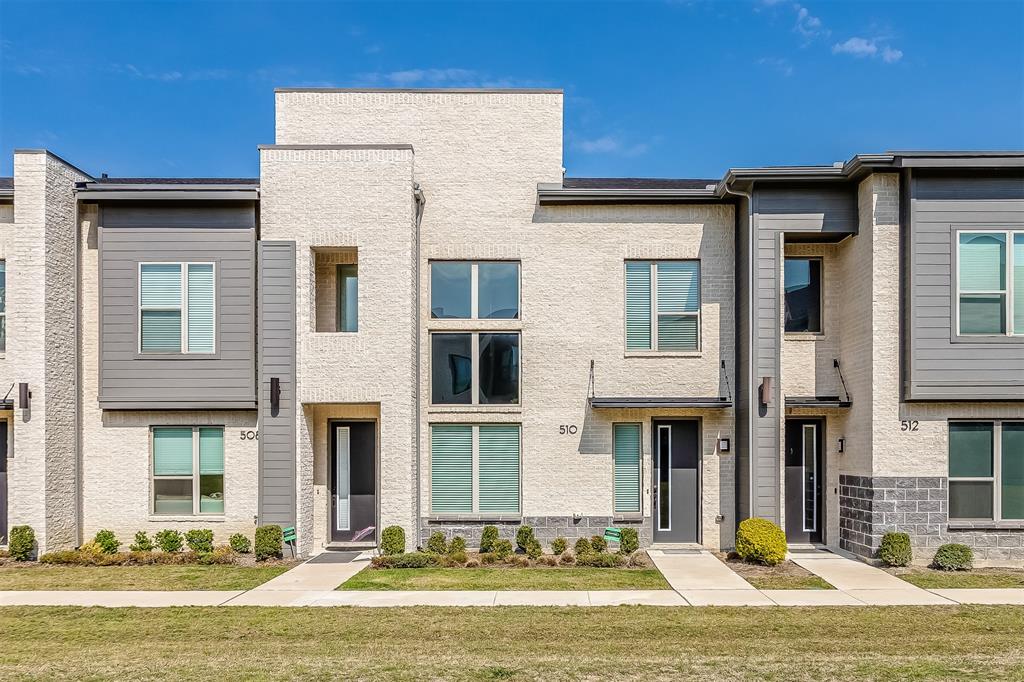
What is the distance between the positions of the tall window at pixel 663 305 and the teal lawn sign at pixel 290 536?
7.10 meters

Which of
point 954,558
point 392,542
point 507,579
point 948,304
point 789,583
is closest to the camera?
point 789,583

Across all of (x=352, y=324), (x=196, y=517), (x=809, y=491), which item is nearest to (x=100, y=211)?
(x=352, y=324)

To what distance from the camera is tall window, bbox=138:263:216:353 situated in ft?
43.0

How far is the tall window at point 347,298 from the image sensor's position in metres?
13.8

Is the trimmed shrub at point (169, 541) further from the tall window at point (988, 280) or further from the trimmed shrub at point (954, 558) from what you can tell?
the tall window at point (988, 280)

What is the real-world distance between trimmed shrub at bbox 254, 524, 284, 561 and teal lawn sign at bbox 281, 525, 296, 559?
0.19 ft

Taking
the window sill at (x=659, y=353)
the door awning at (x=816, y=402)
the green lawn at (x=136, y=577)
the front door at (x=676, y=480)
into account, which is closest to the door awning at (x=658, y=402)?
the front door at (x=676, y=480)

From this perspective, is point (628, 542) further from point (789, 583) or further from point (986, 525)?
point (986, 525)

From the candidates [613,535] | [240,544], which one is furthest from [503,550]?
[240,544]

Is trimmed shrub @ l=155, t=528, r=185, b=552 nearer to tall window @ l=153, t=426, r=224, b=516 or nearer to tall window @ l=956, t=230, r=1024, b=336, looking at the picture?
tall window @ l=153, t=426, r=224, b=516

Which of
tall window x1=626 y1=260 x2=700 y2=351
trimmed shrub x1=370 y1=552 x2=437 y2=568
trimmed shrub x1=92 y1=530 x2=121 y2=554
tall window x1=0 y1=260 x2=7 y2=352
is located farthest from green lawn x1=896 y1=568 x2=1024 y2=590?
tall window x1=0 y1=260 x2=7 y2=352

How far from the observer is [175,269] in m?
13.2

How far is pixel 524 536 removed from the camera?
42.5 ft

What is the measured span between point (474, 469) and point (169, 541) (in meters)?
5.79
